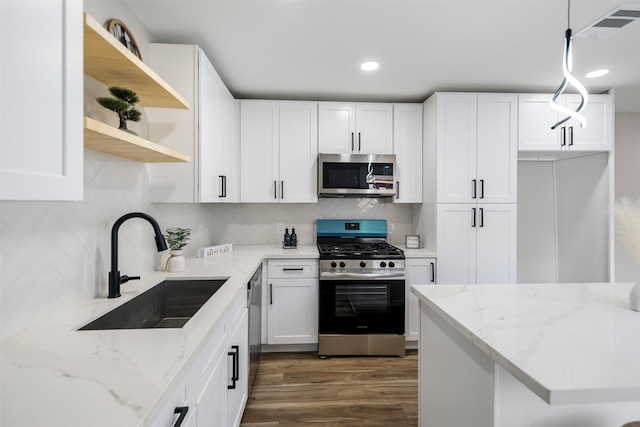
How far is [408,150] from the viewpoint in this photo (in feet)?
10.5

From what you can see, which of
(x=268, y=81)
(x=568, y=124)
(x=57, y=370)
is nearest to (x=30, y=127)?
(x=57, y=370)

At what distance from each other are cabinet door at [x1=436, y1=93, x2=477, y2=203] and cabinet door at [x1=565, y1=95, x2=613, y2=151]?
1008mm

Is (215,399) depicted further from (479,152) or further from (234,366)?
(479,152)

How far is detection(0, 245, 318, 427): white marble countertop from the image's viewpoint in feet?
2.10

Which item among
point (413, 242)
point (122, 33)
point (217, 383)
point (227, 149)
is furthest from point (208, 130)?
point (413, 242)

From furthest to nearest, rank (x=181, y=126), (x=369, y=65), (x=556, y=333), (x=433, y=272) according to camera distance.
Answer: (x=433, y=272) < (x=369, y=65) < (x=181, y=126) < (x=556, y=333)

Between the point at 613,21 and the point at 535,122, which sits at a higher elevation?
the point at 613,21

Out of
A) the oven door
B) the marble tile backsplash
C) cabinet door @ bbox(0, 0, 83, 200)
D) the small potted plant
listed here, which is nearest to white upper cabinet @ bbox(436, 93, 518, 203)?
the oven door

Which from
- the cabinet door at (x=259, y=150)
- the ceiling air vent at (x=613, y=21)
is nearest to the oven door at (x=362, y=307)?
the cabinet door at (x=259, y=150)

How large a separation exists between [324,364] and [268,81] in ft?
8.55

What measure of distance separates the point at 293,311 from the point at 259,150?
1.63 m

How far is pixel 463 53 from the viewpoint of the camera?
7.54 ft

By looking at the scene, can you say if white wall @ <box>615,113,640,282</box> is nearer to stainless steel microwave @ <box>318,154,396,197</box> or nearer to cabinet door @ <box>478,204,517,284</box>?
cabinet door @ <box>478,204,517,284</box>

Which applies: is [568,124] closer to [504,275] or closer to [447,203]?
[447,203]
